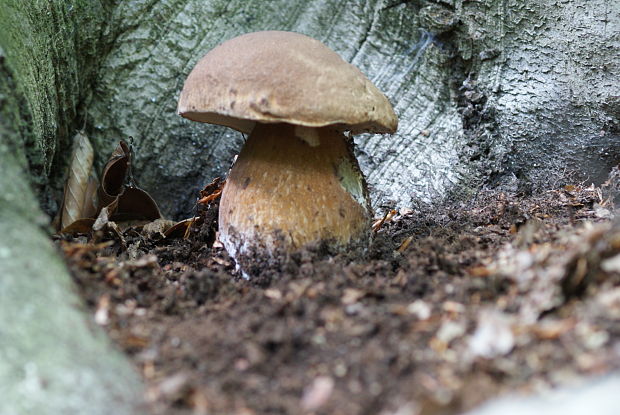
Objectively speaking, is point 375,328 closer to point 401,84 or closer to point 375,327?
point 375,327

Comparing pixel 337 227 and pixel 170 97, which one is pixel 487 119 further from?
pixel 170 97

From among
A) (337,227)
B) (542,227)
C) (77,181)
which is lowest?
(77,181)

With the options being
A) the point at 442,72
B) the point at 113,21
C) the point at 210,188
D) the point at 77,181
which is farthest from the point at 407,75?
the point at 77,181

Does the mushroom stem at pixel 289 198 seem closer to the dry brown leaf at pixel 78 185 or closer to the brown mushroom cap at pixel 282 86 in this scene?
the brown mushroom cap at pixel 282 86

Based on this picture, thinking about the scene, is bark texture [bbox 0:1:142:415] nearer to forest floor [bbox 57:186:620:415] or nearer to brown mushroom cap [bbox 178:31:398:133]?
forest floor [bbox 57:186:620:415]

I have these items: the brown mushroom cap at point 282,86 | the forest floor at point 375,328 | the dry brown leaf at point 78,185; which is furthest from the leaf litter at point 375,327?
the dry brown leaf at point 78,185

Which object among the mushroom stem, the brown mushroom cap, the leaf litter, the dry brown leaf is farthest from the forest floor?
the dry brown leaf
